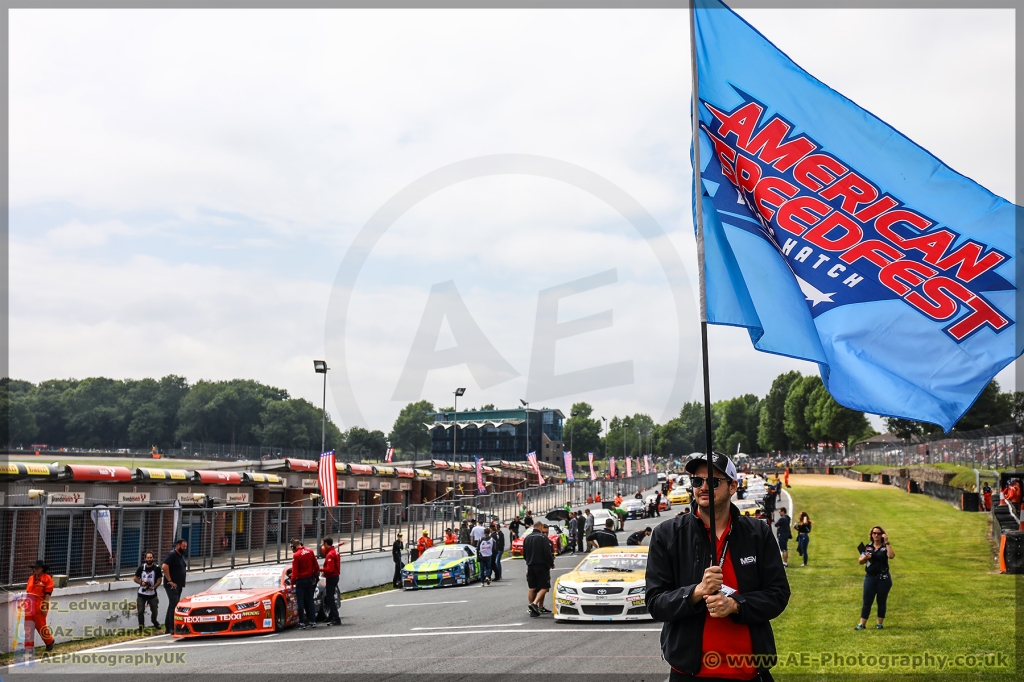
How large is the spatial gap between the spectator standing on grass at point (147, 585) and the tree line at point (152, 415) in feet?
471

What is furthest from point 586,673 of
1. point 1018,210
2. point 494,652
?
point 1018,210

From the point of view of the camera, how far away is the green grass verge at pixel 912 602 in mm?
12312

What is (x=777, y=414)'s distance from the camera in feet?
557

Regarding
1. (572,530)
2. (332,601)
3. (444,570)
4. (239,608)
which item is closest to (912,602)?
(332,601)

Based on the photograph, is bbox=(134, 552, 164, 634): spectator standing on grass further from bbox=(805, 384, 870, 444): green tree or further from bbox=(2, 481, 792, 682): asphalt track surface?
bbox=(805, 384, 870, 444): green tree

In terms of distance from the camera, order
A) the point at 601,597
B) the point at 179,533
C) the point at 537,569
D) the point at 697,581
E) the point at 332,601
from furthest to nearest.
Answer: the point at 179,533
the point at 332,601
the point at 537,569
the point at 601,597
the point at 697,581

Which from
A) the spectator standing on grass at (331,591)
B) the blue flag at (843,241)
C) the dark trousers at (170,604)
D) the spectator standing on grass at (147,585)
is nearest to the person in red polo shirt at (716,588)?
the blue flag at (843,241)

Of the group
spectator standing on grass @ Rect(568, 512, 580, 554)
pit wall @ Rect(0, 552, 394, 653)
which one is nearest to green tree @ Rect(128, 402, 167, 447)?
spectator standing on grass @ Rect(568, 512, 580, 554)

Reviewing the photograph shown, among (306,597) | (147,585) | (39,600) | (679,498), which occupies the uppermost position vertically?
(39,600)

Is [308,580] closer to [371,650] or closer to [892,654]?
[371,650]

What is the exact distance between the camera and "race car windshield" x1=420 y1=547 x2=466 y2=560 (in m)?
27.2

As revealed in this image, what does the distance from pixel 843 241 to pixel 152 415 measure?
175625 mm

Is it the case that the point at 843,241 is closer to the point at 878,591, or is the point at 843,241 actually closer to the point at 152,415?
the point at 878,591

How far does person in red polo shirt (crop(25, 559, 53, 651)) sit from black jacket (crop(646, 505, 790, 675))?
13.9m
